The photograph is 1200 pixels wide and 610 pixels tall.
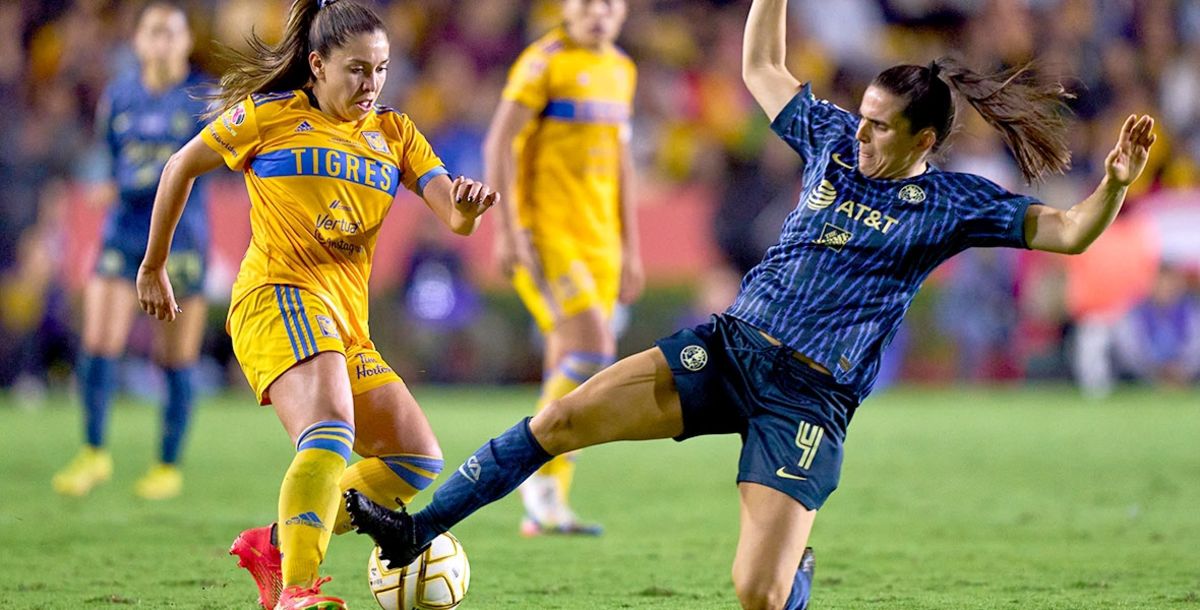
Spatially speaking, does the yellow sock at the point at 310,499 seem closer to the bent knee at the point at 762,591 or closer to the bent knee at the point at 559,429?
the bent knee at the point at 559,429

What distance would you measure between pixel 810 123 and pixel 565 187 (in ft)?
8.88

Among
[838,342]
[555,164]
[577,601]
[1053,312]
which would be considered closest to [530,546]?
[577,601]

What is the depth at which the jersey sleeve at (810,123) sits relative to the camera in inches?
210

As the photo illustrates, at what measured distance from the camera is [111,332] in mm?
9117

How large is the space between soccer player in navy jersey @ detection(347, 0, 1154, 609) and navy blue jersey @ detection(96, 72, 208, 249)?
15.4 feet

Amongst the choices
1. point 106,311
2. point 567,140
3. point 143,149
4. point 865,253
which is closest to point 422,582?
point 865,253

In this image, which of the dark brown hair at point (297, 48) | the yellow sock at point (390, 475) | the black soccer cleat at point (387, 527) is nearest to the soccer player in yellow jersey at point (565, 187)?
the yellow sock at point (390, 475)

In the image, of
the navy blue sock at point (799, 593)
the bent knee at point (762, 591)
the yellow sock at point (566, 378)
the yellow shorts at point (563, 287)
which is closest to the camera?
the bent knee at point (762, 591)

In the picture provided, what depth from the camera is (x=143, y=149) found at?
9070 mm

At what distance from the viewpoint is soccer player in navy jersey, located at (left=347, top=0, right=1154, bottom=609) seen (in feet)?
16.1

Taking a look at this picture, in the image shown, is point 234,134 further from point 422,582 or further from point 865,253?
point 865,253

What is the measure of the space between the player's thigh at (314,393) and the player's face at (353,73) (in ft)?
2.87

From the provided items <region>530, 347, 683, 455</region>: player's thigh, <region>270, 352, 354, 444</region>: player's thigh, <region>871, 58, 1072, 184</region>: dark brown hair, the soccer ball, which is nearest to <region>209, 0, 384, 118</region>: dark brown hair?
<region>270, 352, 354, 444</region>: player's thigh

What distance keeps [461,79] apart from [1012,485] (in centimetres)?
977
